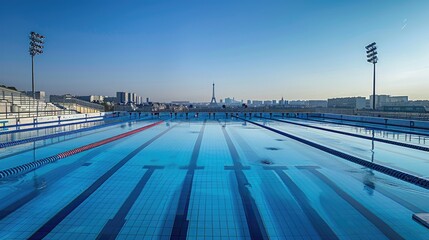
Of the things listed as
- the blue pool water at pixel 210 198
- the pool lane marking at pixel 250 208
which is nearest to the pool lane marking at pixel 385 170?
the blue pool water at pixel 210 198

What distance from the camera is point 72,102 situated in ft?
66.1

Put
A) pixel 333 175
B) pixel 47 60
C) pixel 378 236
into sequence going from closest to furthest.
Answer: pixel 378 236, pixel 333 175, pixel 47 60

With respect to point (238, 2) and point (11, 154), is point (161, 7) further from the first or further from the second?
point (11, 154)

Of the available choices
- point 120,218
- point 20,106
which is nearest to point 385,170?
point 120,218

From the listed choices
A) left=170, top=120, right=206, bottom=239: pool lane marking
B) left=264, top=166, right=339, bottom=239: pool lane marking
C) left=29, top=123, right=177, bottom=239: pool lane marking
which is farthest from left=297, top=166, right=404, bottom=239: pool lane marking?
left=29, top=123, right=177, bottom=239: pool lane marking

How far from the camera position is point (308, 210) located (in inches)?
121

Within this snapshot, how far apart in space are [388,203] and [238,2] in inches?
432

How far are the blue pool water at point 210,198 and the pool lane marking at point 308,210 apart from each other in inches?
0.5

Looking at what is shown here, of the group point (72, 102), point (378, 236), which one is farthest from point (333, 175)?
point (72, 102)

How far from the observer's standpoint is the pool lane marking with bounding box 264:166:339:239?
98.3 inches

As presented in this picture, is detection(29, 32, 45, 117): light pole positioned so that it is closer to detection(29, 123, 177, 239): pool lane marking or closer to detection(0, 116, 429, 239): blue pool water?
detection(0, 116, 429, 239): blue pool water

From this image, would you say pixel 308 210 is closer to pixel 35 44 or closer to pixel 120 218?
pixel 120 218

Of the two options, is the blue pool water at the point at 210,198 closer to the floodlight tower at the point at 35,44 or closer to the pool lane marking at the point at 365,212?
the pool lane marking at the point at 365,212

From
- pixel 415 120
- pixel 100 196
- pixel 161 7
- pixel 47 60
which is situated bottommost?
pixel 100 196
